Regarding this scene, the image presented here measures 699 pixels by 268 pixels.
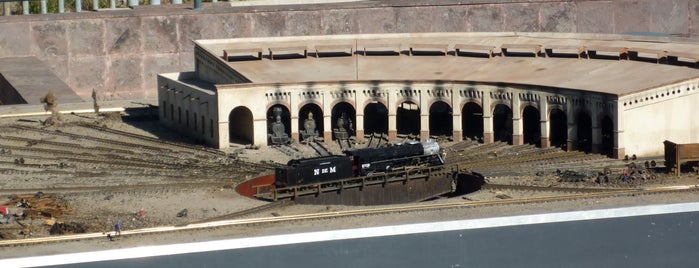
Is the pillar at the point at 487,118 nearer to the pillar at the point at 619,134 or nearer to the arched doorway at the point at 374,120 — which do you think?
the arched doorway at the point at 374,120

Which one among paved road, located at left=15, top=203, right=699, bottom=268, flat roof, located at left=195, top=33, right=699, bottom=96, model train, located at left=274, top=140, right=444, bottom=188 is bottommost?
paved road, located at left=15, top=203, right=699, bottom=268

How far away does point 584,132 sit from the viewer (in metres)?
102

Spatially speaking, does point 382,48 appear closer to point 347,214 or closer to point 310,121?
point 310,121

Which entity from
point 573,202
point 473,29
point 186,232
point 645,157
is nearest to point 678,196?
point 573,202

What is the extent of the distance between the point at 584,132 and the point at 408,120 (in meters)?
12.0

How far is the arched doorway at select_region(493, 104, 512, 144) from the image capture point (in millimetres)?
104625

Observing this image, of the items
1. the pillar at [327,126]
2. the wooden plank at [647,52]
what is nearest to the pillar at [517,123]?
the wooden plank at [647,52]

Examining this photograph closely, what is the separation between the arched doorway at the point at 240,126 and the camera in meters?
105

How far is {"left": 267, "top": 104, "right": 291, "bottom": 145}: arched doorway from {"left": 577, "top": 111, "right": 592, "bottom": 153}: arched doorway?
15734 millimetres

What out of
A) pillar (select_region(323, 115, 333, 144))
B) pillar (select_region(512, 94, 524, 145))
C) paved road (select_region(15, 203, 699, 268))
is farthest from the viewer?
pillar (select_region(323, 115, 333, 144))

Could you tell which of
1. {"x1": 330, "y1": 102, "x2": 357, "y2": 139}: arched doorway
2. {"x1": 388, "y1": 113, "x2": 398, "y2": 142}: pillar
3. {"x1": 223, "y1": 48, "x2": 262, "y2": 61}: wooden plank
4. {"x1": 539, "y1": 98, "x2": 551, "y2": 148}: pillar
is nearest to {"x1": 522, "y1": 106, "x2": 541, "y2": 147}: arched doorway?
→ {"x1": 539, "y1": 98, "x2": 551, "y2": 148}: pillar

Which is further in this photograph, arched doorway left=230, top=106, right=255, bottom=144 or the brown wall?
the brown wall

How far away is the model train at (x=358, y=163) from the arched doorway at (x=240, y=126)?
11.8m

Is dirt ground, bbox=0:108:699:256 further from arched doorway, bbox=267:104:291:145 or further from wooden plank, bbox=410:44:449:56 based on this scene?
wooden plank, bbox=410:44:449:56
